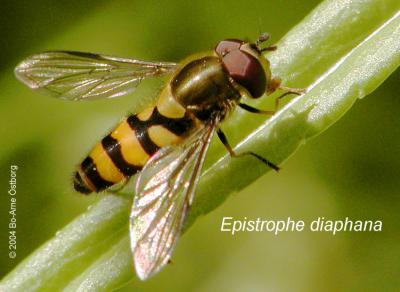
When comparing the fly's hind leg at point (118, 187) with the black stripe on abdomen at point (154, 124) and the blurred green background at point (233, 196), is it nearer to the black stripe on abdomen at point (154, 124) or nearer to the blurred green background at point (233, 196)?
the black stripe on abdomen at point (154, 124)

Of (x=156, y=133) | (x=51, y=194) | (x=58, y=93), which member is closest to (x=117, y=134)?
(x=156, y=133)

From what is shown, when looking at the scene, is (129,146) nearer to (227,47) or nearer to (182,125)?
(182,125)

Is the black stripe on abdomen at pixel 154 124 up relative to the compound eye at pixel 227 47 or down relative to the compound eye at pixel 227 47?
down

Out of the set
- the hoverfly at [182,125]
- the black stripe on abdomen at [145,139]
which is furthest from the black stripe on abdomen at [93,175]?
the black stripe on abdomen at [145,139]

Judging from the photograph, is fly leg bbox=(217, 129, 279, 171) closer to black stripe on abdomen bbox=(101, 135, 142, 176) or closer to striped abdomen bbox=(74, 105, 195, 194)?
striped abdomen bbox=(74, 105, 195, 194)

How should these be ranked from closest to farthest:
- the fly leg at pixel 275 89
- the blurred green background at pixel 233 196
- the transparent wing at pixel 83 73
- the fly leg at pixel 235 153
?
1. the fly leg at pixel 235 153
2. the fly leg at pixel 275 89
3. the transparent wing at pixel 83 73
4. the blurred green background at pixel 233 196

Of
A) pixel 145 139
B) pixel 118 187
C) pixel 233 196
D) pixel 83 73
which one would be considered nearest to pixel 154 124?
pixel 145 139

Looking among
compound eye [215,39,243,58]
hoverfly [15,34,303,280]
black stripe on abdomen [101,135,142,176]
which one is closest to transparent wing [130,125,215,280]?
hoverfly [15,34,303,280]
